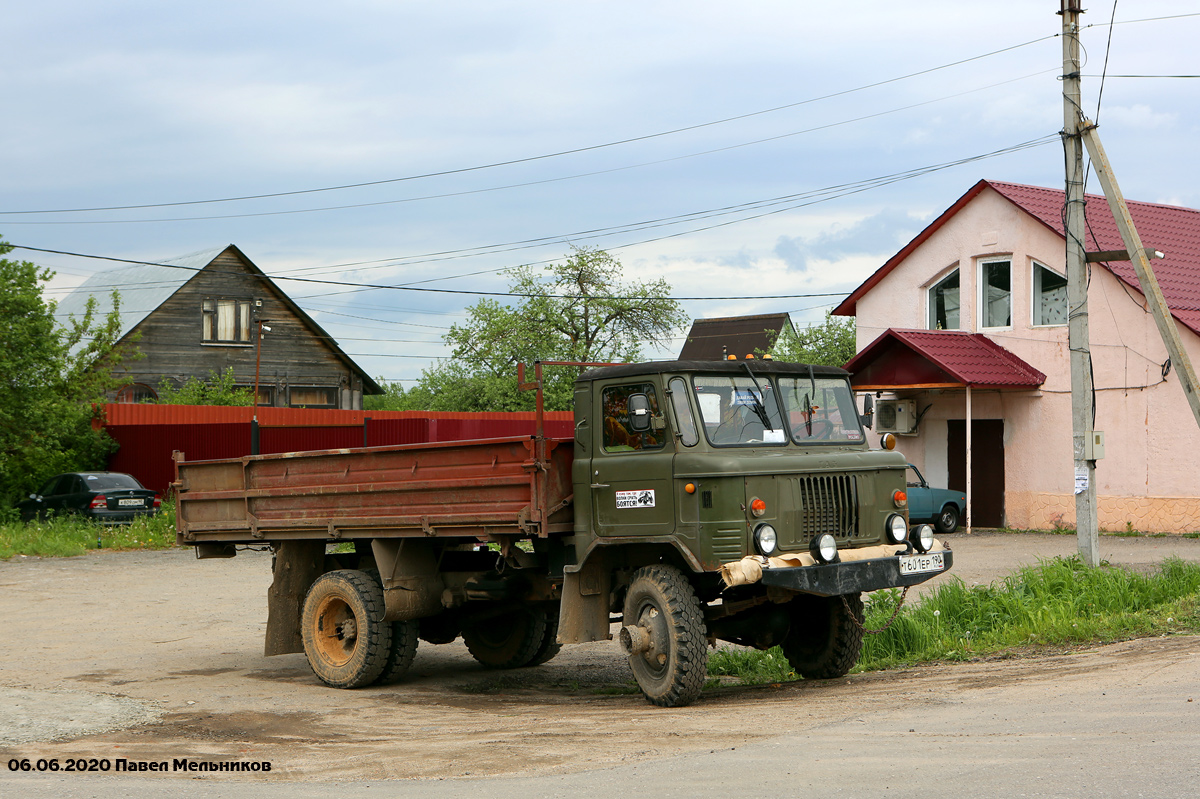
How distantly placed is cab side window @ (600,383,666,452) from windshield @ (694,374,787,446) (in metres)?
0.36

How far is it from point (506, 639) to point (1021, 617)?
485cm

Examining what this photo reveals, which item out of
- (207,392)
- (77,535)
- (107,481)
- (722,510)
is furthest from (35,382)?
(722,510)

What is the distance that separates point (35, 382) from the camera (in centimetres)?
2455

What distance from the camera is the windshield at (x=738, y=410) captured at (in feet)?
28.4

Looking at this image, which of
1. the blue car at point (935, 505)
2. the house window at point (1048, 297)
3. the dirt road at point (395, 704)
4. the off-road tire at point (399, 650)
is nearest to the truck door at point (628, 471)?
the dirt road at point (395, 704)

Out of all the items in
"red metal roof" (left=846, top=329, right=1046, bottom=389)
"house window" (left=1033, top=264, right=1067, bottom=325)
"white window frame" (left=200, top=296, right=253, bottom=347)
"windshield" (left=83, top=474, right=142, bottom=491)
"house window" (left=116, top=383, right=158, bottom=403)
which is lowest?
"windshield" (left=83, top=474, right=142, bottom=491)

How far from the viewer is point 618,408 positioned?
8.93 metres

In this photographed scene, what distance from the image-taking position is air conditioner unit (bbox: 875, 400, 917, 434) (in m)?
26.1

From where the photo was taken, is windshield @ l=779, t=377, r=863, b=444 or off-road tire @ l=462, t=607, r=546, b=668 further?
off-road tire @ l=462, t=607, r=546, b=668

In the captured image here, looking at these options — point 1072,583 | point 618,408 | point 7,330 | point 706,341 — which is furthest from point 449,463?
point 706,341

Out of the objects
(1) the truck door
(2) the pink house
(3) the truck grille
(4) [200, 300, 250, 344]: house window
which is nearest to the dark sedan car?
(2) the pink house

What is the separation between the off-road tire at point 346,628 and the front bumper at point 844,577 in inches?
146

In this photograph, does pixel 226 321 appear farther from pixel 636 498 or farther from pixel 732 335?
pixel 636 498

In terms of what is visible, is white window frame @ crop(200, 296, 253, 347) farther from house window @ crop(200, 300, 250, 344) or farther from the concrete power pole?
the concrete power pole
